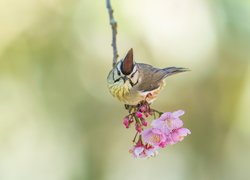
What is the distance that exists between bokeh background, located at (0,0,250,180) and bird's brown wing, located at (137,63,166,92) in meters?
2.87

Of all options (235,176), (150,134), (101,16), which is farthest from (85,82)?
(150,134)

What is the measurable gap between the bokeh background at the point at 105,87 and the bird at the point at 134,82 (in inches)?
115

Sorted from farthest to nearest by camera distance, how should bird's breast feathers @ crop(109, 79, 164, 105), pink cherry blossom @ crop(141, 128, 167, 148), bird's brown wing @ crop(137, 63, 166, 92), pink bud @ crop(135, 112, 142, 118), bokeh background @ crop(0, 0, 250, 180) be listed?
1. bokeh background @ crop(0, 0, 250, 180)
2. bird's brown wing @ crop(137, 63, 166, 92)
3. bird's breast feathers @ crop(109, 79, 164, 105)
4. pink bud @ crop(135, 112, 142, 118)
5. pink cherry blossom @ crop(141, 128, 167, 148)

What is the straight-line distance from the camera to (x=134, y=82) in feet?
13.1

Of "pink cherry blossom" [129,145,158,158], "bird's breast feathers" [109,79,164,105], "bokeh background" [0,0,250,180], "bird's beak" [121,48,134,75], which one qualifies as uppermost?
"bokeh background" [0,0,250,180]

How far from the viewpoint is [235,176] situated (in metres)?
7.64

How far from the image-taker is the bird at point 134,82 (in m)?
3.82

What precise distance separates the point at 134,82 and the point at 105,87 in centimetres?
369

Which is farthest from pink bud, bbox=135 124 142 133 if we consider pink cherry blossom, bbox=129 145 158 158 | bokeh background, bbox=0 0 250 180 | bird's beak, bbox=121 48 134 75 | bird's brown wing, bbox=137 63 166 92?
bokeh background, bbox=0 0 250 180

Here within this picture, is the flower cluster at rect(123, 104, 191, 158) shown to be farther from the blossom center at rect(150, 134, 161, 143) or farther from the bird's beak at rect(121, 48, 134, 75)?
the bird's beak at rect(121, 48, 134, 75)

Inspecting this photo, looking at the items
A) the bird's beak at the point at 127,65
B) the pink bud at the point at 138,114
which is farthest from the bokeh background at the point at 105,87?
the pink bud at the point at 138,114

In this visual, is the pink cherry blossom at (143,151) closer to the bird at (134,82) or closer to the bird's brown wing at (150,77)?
the bird at (134,82)

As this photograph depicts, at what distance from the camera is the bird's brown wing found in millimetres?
4131

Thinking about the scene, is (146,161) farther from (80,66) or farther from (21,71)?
(21,71)
